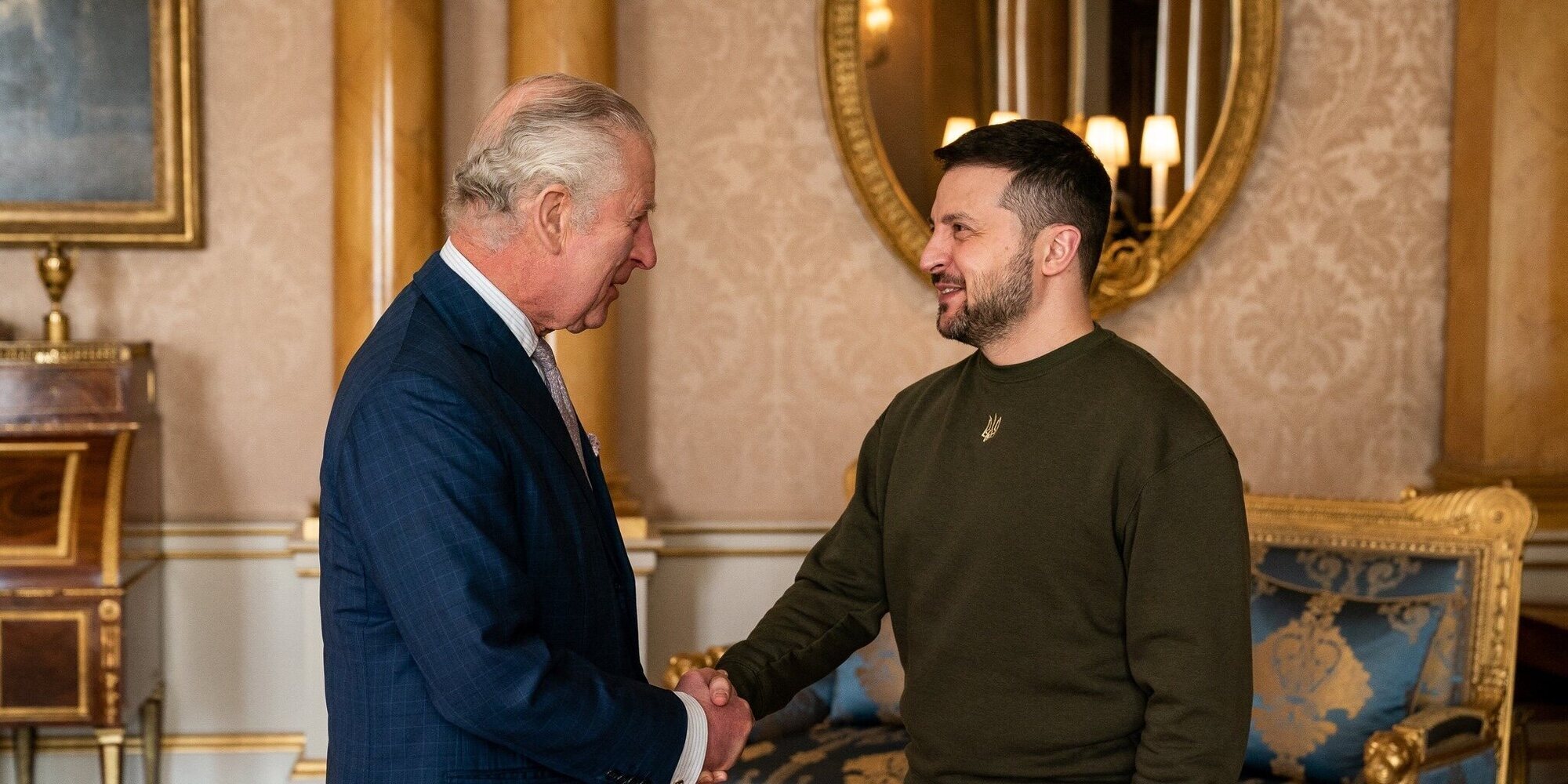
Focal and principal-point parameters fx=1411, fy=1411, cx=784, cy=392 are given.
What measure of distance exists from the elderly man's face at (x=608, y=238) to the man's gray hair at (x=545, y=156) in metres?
0.01

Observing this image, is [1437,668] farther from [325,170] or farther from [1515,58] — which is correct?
[325,170]

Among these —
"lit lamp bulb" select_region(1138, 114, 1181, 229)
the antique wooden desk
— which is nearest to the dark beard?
"lit lamp bulb" select_region(1138, 114, 1181, 229)

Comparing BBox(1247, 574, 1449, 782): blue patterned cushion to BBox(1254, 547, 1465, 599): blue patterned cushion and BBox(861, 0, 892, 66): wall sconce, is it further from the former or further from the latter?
BBox(861, 0, 892, 66): wall sconce

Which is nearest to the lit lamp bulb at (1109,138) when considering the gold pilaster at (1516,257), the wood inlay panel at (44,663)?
the gold pilaster at (1516,257)

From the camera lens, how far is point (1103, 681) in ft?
5.94

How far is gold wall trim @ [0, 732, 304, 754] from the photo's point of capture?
3836 millimetres

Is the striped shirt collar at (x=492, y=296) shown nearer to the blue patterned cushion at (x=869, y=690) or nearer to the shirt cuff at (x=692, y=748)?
the shirt cuff at (x=692, y=748)

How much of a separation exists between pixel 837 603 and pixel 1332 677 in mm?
1346

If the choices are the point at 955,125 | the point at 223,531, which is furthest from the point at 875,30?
the point at 223,531

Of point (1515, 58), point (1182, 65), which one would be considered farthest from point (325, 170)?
point (1515, 58)

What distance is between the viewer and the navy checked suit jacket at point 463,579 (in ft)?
4.85

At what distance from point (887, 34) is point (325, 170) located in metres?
1.59

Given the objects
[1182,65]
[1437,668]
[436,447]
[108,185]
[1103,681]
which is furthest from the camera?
[1182,65]

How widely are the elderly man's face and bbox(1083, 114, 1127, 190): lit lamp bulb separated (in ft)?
8.09
